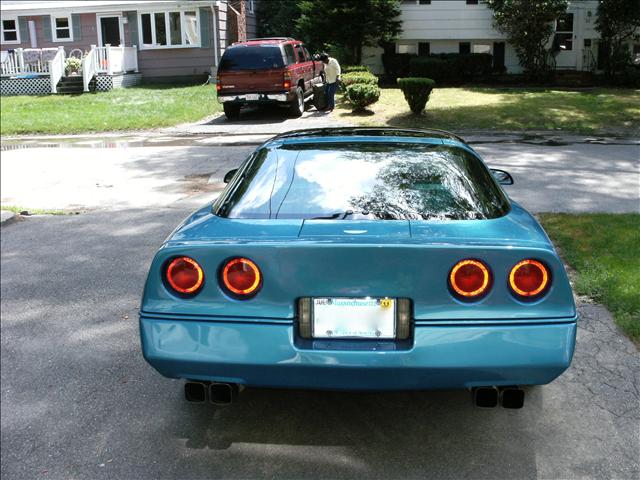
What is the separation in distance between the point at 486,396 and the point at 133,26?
29545mm

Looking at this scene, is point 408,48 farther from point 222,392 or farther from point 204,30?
point 222,392

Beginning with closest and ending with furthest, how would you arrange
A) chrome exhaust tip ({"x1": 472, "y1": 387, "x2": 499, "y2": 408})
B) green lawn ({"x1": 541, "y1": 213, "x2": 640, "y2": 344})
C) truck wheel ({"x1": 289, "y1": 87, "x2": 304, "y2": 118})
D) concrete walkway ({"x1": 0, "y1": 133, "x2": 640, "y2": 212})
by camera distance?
1. chrome exhaust tip ({"x1": 472, "y1": 387, "x2": 499, "y2": 408})
2. green lawn ({"x1": 541, "y1": 213, "x2": 640, "y2": 344})
3. concrete walkway ({"x1": 0, "y1": 133, "x2": 640, "y2": 212})
4. truck wheel ({"x1": 289, "y1": 87, "x2": 304, "y2": 118})

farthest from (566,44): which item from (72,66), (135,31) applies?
(72,66)

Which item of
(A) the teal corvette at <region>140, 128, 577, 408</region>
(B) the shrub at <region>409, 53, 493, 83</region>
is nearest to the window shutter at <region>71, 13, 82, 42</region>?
(B) the shrub at <region>409, 53, 493, 83</region>

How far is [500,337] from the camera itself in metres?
3.05

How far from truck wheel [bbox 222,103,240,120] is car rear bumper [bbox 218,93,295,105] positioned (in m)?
0.44

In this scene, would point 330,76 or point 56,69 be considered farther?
point 56,69

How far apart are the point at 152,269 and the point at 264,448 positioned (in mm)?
1034

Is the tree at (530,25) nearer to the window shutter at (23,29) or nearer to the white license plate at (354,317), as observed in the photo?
the window shutter at (23,29)

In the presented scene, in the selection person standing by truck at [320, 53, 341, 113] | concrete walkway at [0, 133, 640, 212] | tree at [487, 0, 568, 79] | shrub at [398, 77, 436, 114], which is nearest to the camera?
concrete walkway at [0, 133, 640, 212]

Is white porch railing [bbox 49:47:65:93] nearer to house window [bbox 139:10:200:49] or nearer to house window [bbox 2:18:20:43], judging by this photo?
house window [bbox 139:10:200:49]

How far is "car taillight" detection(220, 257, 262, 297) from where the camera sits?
314cm

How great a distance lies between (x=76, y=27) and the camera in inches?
1184

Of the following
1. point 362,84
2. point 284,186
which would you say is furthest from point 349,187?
point 362,84
